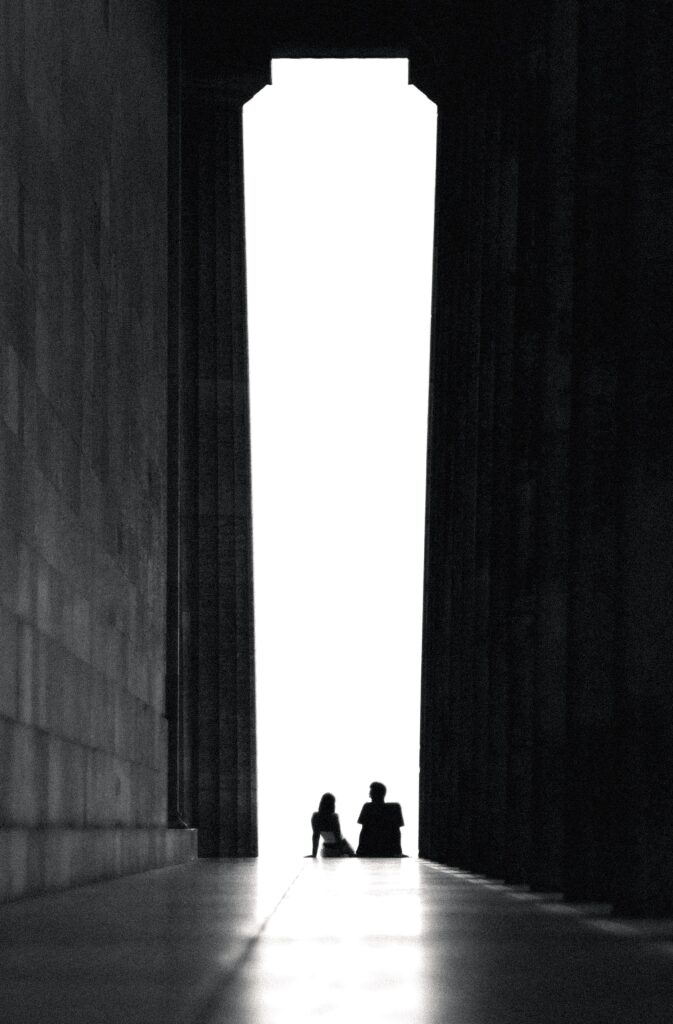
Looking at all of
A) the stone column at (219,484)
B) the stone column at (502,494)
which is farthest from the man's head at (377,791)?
the stone column at (502,494)

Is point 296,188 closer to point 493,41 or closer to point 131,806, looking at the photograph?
point 493,41

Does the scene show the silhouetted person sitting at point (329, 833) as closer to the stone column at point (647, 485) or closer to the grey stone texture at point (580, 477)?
the grey stone texture at point (580, 477)

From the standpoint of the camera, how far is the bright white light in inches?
1330

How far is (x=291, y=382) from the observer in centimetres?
3691

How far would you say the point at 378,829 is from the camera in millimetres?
24156

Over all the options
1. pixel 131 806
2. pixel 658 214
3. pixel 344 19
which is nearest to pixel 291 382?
pixel 344 19

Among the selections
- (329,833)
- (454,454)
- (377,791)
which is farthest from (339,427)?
(377,791)

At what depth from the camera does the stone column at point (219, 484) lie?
2861 centimetres

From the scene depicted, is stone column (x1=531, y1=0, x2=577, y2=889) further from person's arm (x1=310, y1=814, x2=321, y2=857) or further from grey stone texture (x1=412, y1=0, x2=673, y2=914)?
person's arm (x1=310, y1=814, x2=321, y2=857)

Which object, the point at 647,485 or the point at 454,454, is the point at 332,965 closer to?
the point at 647,485

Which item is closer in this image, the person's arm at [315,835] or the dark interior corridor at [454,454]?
the dark interior corridor at [454,454]

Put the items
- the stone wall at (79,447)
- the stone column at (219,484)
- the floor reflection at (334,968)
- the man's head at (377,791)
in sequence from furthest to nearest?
the stone column at (219,484), the man's head at (377,791), the stone wall at (79,447), the floor reflection at (334,968)

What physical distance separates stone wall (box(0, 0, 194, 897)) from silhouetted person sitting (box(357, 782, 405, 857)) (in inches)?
168

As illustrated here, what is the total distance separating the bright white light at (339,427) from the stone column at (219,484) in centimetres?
325
